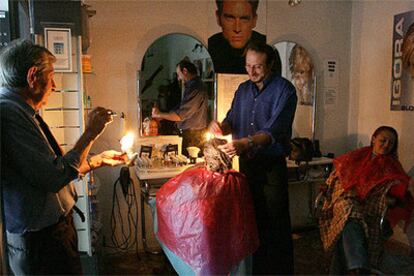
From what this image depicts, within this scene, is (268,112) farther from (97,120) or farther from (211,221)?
(97,120)

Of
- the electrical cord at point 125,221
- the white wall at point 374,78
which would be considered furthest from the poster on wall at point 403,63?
the electrical cord at point 125,221

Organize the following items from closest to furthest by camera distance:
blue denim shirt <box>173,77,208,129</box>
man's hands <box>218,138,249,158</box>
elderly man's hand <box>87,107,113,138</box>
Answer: elderly man's hand <box>87,107,113,138</box> < man's hands <box>218,138,249,158</box> < blue denim shirt <box>173,77,208,129</box>

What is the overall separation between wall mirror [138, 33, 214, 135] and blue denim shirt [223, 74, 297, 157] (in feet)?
2.41

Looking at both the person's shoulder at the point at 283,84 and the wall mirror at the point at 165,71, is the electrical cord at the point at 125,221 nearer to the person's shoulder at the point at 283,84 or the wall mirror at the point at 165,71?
the wall mirror at the point at 165,71

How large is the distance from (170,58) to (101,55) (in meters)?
0.46

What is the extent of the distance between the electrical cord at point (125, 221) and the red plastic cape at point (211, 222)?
871 mm

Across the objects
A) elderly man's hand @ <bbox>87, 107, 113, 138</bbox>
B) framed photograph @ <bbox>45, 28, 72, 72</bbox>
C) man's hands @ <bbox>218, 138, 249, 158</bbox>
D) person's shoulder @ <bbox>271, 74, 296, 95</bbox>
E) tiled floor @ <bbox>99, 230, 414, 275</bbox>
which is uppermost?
framed photograph @ <bbox>45, 28, 72, 72</bbox>

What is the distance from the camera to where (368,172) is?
209cm

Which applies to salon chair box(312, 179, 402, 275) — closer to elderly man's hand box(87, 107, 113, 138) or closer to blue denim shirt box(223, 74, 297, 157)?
blue denim shirt box(223, 74, 297, 157)

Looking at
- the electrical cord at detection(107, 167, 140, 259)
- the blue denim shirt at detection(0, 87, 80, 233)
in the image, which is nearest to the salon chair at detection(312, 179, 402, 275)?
the electrical cord at detection(107, 167, 140, 259)

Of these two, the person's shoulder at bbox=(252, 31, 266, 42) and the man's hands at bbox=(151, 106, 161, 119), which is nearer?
the man's hands at bbox=(151, 106, 161, 119)

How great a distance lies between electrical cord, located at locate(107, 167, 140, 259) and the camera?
8.13 ft

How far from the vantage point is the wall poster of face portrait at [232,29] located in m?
2.59

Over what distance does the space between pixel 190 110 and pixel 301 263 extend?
127cm
